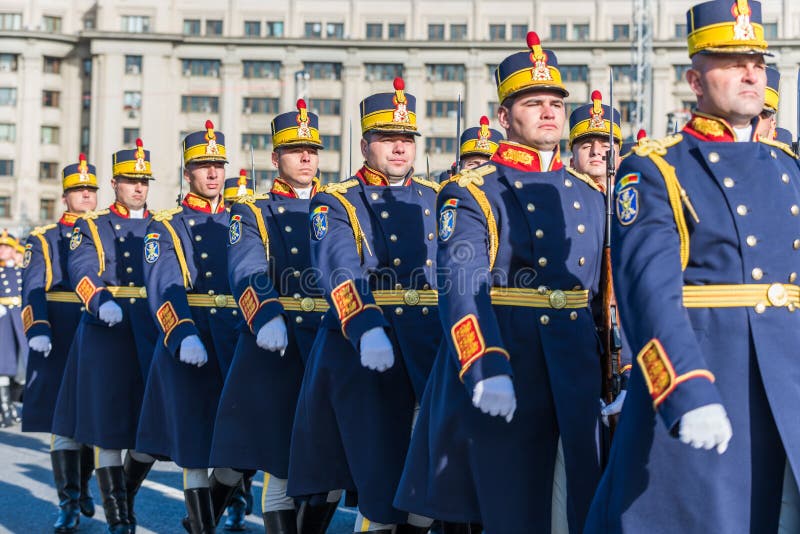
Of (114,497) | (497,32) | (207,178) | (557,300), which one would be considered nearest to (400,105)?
(557,300)

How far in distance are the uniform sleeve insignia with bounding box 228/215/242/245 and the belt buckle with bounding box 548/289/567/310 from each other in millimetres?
2826

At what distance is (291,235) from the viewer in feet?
23.8

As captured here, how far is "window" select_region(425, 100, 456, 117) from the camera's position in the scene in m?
67.5

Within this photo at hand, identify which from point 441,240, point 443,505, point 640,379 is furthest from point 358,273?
point 640,379

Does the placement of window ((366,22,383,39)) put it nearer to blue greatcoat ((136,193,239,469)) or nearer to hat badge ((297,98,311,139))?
blue greatcoat ((136,193,239,469))

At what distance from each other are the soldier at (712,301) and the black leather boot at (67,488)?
5.28m

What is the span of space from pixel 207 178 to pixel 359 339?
315 cm

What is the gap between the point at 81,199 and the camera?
10.8 meters

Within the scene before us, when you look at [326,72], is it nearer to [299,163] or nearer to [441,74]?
[441,74]

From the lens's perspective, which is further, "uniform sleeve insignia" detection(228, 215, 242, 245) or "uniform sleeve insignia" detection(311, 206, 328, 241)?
"uniform sleeve insignia" detection(228, 215, 242, 245)

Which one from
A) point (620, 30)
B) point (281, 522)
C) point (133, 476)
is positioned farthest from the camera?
point (620, 30)

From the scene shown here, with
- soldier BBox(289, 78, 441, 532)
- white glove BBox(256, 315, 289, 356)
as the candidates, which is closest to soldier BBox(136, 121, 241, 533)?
white glove BBox(256, 315, 289, 356)

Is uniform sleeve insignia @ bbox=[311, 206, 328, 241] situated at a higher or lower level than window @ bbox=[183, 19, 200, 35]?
lower

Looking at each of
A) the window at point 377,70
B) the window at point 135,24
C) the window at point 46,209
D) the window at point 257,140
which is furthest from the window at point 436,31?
the window at point 46,209
